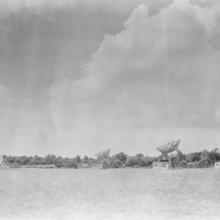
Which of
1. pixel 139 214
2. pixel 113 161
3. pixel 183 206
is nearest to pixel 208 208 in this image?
pixel 183 206

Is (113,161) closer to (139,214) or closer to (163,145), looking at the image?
(163,145)

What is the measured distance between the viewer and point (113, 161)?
421 feet

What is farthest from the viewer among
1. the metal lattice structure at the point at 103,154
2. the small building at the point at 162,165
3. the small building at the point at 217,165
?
the metal lattice structure at the point at 103,154

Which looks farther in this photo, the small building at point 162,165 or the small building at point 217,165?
the small building at point 162,165

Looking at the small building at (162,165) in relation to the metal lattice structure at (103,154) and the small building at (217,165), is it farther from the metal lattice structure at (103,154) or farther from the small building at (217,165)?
the metal lattice structure at (103,154)

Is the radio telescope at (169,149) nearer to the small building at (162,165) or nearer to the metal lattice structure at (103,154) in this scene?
the small building at (162,165)

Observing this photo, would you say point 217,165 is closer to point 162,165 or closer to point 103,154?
point 162,165

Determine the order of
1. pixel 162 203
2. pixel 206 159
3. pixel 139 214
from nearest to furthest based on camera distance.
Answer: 1. pixel 139 214
2. pixel 162 203
3. pixel 206 159

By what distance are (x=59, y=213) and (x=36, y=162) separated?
136 meters

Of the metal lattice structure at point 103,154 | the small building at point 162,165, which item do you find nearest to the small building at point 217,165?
the small building at point 162,165

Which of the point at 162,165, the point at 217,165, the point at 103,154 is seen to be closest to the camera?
the point at 217,165

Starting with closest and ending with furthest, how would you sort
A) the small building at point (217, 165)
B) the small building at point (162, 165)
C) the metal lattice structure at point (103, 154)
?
the small building at point (217, 165), the small building at point (162, 165), the metal lattice structure at point (103, 154)

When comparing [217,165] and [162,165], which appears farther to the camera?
[162,165]

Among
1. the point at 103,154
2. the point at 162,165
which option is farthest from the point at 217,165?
the point at 103,154
